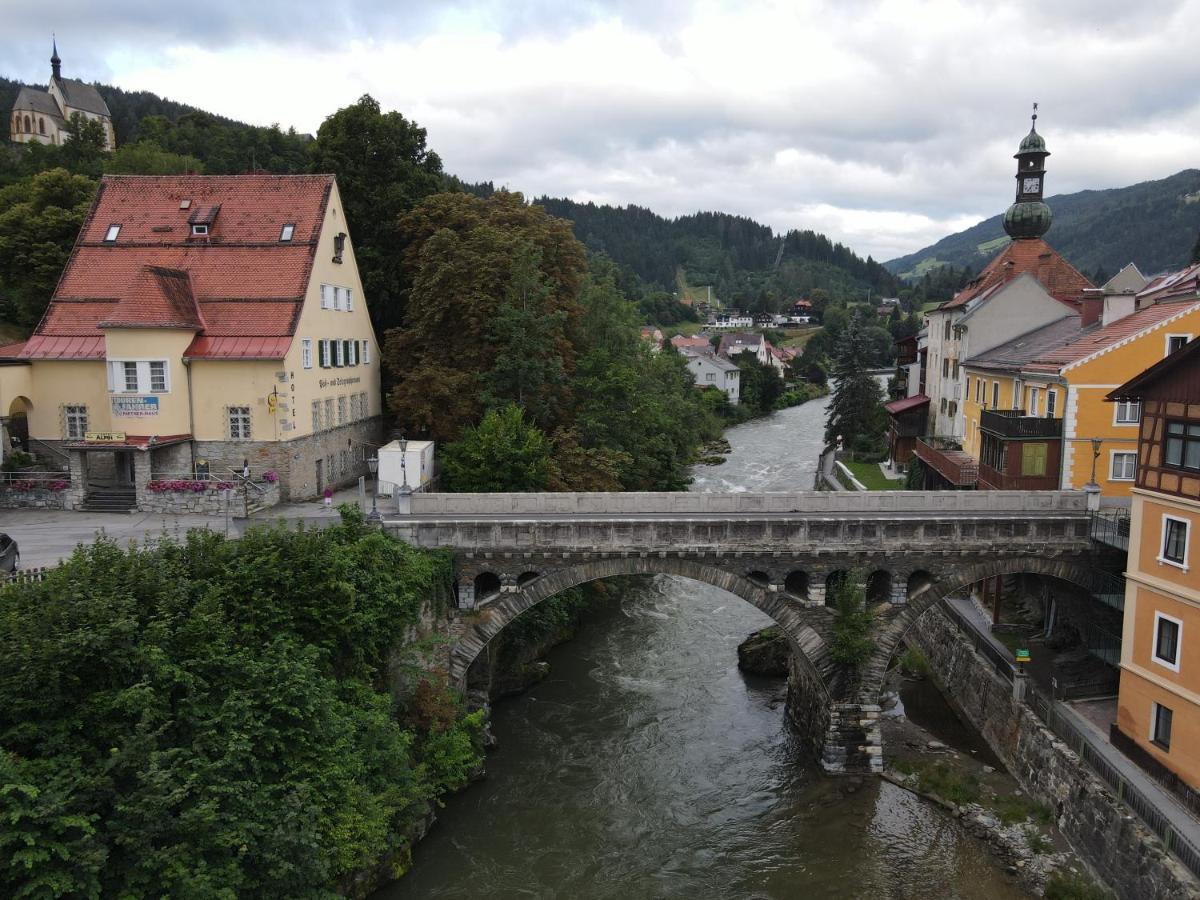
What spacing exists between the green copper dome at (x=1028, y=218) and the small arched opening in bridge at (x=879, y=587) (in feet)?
98.4

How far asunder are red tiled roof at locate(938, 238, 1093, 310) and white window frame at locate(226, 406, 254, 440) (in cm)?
3728

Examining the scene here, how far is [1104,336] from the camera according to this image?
3047 centimetres

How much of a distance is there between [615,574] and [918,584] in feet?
31.6

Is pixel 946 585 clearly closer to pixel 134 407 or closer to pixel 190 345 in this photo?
pixel 190 345

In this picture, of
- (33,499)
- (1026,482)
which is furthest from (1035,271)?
(33,499)

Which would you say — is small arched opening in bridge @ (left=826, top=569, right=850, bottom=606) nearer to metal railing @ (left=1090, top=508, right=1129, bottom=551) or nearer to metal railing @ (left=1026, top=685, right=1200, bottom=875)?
metal railing @ (left=1026, top=685, right=1200, bottom=875)

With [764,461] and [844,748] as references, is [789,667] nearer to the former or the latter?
[844,748]

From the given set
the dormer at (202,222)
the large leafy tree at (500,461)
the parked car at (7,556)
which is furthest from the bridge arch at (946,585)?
the dormer at (202,222)

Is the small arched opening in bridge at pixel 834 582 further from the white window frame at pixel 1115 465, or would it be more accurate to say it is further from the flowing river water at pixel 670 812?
the white window frame at pixel 1115 465

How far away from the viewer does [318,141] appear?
1748 inches

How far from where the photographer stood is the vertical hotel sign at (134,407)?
3111 centimetres

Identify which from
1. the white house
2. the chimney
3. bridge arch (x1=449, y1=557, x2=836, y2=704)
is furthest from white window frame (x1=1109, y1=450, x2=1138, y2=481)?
the white house

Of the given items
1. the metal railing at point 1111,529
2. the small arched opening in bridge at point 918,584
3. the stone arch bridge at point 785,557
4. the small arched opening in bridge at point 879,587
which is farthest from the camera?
the small arched opening in bridge at point 879,587

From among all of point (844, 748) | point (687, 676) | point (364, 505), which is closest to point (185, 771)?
point (364, 505)
